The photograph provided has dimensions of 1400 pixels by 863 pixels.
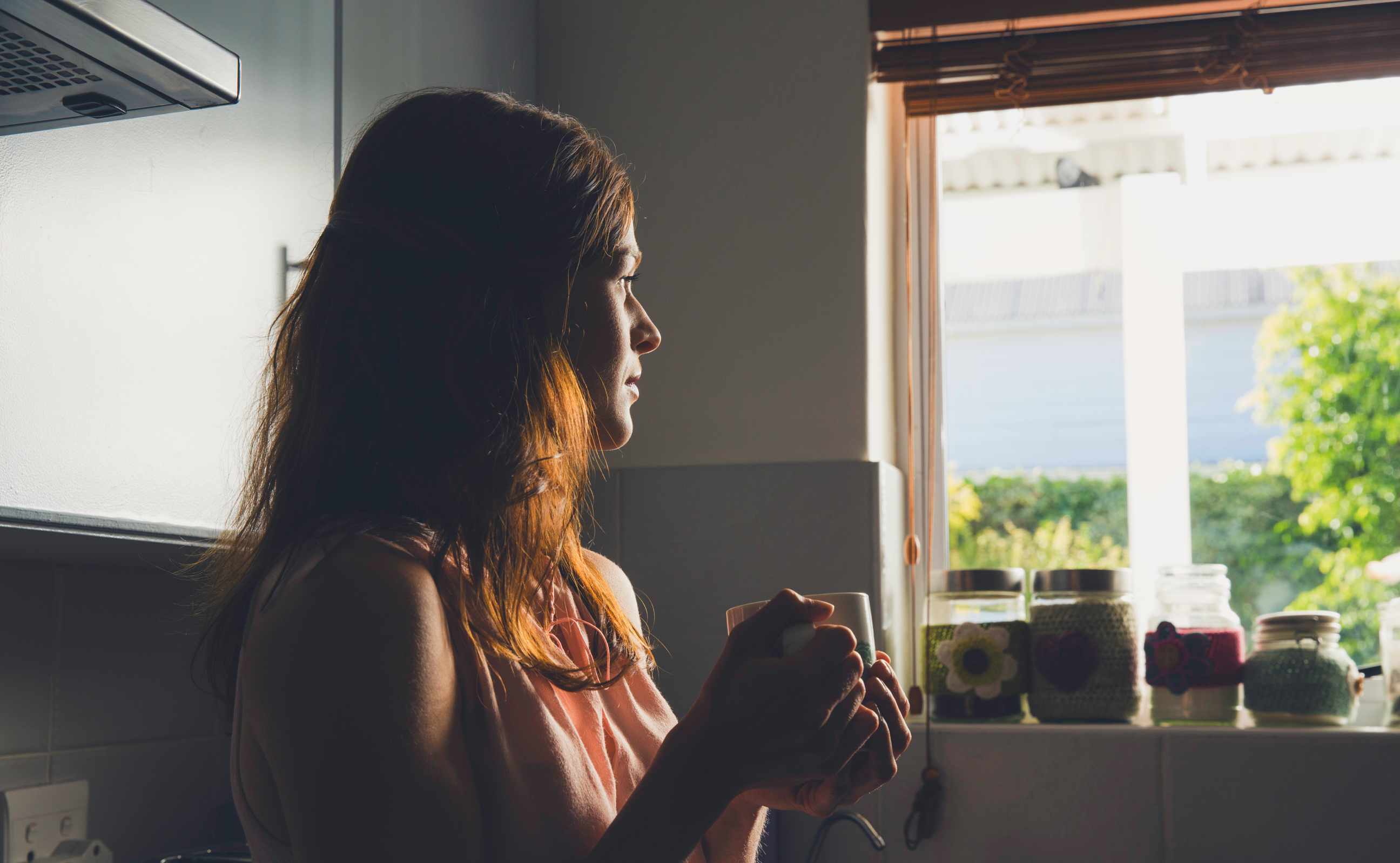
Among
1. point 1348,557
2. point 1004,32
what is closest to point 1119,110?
point 1004,32

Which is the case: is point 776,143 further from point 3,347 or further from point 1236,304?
point 3,347

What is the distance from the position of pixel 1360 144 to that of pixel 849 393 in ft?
2.89

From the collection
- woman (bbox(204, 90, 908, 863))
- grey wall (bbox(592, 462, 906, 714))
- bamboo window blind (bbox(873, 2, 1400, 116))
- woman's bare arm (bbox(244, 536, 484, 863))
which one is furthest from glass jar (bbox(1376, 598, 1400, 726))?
woman's bare arm (bbox(244, 536, 484, 863))

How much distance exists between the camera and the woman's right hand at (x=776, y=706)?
58 centimetres

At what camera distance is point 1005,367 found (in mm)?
1854

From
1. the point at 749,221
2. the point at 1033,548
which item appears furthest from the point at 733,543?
the point at 1033,548

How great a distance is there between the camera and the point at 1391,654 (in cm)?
137

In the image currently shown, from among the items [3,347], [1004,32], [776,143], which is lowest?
[3,347]

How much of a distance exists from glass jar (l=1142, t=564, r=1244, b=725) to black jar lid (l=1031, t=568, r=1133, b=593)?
78 millimetres

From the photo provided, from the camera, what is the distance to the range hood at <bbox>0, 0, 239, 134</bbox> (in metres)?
0.59

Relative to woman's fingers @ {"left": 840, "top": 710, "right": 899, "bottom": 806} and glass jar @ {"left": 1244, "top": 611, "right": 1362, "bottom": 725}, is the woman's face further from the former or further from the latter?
glass jar @ {"left": 1244, "top": 611, "right": 1362, "bottom": 725}

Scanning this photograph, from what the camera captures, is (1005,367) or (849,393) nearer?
(849,393)

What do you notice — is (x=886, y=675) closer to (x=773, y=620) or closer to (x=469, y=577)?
(x=773, y=620)

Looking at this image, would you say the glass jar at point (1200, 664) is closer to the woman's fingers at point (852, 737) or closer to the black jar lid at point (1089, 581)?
the black jar lid at point (1089, 581)
